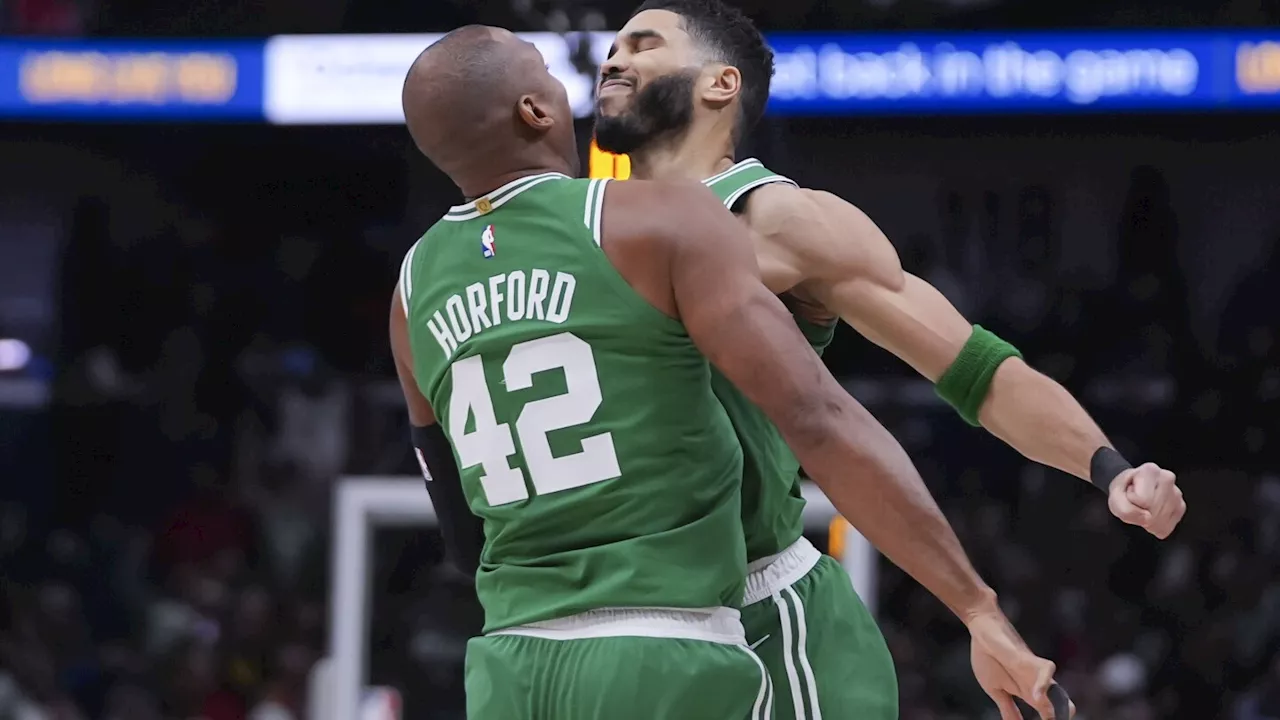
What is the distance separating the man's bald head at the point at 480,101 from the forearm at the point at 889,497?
0.58 meters

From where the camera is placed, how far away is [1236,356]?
886 centimetres

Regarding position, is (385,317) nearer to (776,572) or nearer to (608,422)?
(776,572)

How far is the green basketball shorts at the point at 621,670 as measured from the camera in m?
2.35

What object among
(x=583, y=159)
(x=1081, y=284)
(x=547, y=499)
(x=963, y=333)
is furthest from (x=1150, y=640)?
(x=547, y=499)

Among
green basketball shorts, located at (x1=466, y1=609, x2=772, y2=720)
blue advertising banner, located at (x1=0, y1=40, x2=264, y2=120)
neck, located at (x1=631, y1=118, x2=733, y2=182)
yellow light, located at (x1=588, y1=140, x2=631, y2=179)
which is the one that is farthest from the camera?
blue advertising banner, located at (x1=0, y1=40, x2=264, y2=120)

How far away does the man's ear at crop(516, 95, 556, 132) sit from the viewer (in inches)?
99.2

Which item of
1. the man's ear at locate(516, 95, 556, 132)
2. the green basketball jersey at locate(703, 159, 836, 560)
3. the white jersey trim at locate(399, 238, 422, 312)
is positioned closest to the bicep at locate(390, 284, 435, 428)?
the white jersey trim at locate(399, 238, 422, 312)

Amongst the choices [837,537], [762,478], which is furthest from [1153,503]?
[837,537]

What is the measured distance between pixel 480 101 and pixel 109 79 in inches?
232

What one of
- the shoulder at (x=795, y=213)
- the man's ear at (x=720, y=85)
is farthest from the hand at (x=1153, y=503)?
the man's ear at (x=720, y=85)

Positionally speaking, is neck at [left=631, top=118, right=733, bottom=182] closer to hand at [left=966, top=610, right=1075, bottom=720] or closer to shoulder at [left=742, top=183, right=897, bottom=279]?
shoulder at [left=742, top=183, right=897, bottom=279]

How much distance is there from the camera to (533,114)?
2.53m

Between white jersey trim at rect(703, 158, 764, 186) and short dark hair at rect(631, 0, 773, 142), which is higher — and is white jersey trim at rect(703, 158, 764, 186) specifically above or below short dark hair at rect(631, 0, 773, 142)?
below

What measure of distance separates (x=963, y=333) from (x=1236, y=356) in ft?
21.1
